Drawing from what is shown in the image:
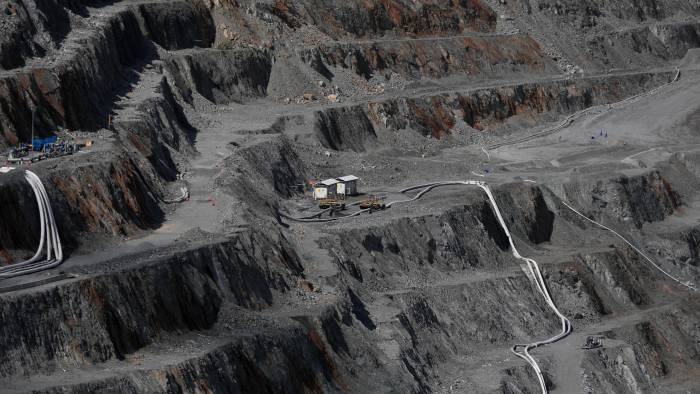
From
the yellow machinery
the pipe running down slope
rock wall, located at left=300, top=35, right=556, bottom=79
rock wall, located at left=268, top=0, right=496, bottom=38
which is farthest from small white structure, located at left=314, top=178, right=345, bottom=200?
rock wall, located at left=268, top=0, right=496, bottom=38

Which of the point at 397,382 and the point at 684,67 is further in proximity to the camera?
the point at 684,67

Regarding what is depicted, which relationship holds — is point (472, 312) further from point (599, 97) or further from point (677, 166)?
point (599, 97)

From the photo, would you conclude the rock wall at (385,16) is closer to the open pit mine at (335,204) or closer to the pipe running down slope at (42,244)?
the open pit mine at (335,204)

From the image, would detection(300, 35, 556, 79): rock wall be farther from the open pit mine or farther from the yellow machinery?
the yellow machinery

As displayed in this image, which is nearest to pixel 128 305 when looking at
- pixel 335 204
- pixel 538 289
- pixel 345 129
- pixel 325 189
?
pixel 335 204

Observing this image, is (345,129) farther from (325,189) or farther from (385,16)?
(385,16)

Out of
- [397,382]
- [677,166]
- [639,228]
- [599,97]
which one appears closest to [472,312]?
[397,382]

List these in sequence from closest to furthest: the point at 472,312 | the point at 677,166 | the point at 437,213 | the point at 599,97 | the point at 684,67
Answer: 1. the point at 472,312
2. the point at 437,213
3. the point at 677,166
4. the point at 599,97
5. the point at 684,67
